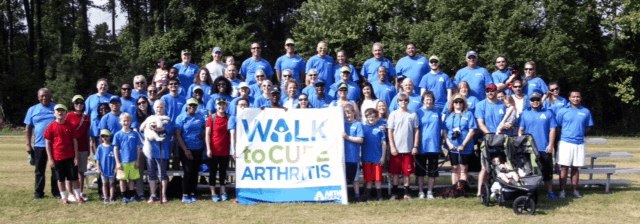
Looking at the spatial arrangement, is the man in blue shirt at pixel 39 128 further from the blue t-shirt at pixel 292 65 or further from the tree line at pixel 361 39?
the tree line at pixel 361 39

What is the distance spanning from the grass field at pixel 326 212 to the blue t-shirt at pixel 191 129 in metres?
0.99

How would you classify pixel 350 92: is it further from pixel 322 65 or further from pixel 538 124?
pixel 538 124

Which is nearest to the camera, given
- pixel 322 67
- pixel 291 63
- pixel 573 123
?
pixel 573 123

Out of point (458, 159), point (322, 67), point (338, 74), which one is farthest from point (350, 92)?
point (458, 159)

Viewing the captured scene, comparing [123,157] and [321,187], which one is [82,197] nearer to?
[123,157]

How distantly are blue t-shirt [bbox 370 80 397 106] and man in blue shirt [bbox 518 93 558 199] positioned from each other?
2451 millimetres

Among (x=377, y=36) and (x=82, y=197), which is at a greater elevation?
(x=377, y=36)

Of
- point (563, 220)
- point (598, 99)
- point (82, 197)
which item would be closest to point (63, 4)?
point (598, 99)

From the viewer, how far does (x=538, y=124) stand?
1094 centimetres

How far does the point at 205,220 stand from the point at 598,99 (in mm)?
36178

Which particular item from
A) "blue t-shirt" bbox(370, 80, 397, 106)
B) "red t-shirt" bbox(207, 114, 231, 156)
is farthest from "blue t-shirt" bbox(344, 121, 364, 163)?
"red t-shirt" bbox(207, 114, 231, 156)

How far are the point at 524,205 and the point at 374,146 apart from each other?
2511 millimetres

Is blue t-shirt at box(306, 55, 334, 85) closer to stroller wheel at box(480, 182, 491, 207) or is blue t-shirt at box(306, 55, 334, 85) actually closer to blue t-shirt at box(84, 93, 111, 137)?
blue t-shirt at box(84, 93, 111, 137)

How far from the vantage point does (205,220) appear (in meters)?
9.24
